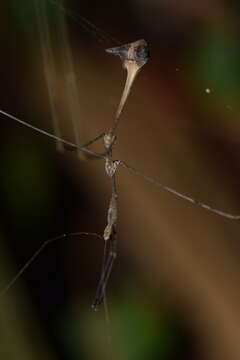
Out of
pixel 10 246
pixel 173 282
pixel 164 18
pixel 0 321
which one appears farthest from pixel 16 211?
pixel 164 18

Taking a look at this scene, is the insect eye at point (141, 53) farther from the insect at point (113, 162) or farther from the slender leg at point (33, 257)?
the slender leg at point (33, 257)

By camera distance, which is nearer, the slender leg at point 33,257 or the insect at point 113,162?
the insect at point 113,162

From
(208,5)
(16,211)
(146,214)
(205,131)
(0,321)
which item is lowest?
(0,321)

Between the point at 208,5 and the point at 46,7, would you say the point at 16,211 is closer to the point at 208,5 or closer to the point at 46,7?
the point at 46,7

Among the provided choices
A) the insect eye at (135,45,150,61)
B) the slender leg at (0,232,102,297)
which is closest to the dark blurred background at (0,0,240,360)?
the slender leg at (0,232,102,297)

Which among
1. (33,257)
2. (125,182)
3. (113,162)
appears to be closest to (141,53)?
(113,162)

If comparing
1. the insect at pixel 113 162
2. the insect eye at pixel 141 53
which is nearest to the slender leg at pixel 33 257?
the insect at pixel 113 162

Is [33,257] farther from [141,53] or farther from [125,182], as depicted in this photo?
[141,53]

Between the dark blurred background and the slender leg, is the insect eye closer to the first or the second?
the dark blurred background

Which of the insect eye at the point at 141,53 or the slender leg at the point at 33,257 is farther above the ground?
the insect eye at the point at 141,53
